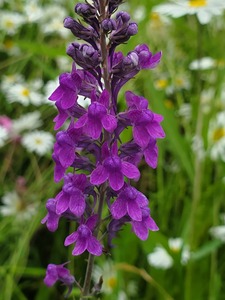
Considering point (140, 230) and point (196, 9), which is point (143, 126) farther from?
point (196, 9)

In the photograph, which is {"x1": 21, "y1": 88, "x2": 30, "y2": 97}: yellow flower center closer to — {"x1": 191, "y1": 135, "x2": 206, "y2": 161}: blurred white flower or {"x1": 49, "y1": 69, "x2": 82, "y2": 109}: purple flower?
{"x1": 191, "y1": 135, "x2": 206, "y2": 161}: blurred white flower

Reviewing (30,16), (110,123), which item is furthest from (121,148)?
(30,16)

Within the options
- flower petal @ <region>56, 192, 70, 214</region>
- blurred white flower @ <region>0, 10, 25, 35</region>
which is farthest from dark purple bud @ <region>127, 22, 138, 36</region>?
blurred white flower @ <region>0, 10, 25, 35</region>

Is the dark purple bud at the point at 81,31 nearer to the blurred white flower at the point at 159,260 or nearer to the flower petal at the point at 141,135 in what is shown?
the flower petal at the point at 141,135

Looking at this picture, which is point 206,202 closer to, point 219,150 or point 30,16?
point 219,150

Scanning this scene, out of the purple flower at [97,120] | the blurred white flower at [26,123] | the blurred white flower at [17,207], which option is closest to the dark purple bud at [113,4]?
the purple flower at [97,120]

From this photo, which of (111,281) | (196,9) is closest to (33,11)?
(196,9)

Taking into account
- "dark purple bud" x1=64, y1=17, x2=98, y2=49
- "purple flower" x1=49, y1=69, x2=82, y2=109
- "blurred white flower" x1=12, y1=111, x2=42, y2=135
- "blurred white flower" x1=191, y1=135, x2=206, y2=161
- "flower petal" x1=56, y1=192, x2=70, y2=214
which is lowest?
"blurred white flower" x1=12, y1=111, x2=42, y2=135
